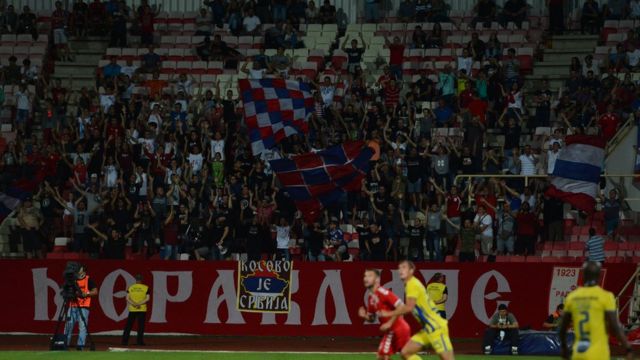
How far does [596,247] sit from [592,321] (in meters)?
15.1

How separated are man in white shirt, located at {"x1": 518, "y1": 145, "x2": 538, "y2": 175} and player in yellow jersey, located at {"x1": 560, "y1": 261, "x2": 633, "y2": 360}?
59.3 feet

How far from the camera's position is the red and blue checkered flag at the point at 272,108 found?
3372cm

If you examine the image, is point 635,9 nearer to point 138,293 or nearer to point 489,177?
point 489,177

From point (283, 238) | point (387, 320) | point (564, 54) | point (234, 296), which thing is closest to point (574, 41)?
point (564, 54)

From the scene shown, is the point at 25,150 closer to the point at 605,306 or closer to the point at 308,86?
the point at 308,86

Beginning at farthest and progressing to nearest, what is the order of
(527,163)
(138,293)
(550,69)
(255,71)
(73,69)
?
(73,69) < (550,69) < (255,71) < (527,163) < (138,293)

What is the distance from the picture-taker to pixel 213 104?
122 feet

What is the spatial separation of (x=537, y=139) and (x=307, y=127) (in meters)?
6.60

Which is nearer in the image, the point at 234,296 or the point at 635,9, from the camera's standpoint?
the point at 234,296

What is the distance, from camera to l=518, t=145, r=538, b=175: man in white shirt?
33344mm

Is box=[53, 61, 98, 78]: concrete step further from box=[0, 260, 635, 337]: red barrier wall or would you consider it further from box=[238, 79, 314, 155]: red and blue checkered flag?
box=[0, 260, 635, 337]: red barrier wall

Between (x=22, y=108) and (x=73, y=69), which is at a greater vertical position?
(x=73, y=69)

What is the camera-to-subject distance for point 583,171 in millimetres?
30469

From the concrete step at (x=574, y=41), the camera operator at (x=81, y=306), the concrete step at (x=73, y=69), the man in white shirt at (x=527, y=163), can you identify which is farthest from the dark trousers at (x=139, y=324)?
the concrete step at (x=574, y=41)
